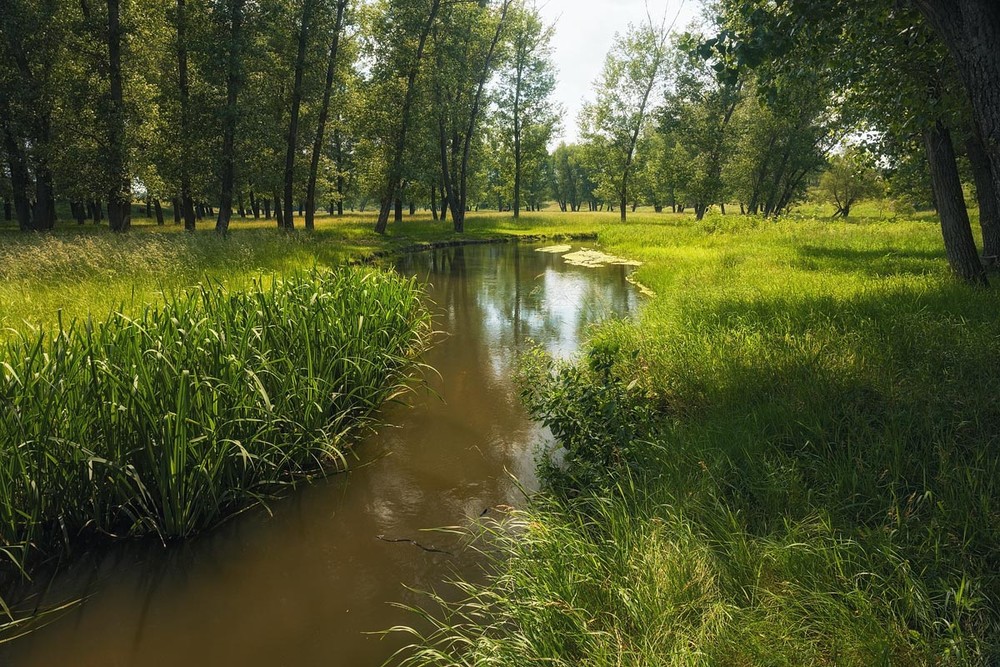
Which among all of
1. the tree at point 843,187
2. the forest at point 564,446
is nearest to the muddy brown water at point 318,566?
the forest at point 564,446

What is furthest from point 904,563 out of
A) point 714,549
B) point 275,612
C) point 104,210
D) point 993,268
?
point 104,210

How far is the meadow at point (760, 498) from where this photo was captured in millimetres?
2170

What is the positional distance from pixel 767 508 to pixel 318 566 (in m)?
3.11

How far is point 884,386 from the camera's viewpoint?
4141 millimetres

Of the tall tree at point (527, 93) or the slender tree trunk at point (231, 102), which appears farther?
the tall tree at point (527, 93)

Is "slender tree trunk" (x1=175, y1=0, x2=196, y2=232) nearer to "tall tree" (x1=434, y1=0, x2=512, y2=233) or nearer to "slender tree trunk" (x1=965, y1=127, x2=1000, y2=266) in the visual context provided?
"tall tree" (x1=434, y1=0, x2=512, y2=233)

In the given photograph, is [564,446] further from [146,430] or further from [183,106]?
[183,106]

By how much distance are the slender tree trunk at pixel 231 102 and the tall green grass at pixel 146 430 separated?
15.6 m

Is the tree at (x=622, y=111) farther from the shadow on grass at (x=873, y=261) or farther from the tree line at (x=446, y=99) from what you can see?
the shadow on grass at (x=873, y=261)

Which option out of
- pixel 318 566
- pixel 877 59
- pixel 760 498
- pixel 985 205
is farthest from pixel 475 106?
pixel 760 498

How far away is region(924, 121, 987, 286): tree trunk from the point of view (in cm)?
824

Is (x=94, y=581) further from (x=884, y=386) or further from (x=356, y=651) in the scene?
(x=884, y=386)

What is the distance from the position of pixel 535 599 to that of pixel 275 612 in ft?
6.01

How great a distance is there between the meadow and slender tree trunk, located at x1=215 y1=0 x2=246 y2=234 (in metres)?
12.5
